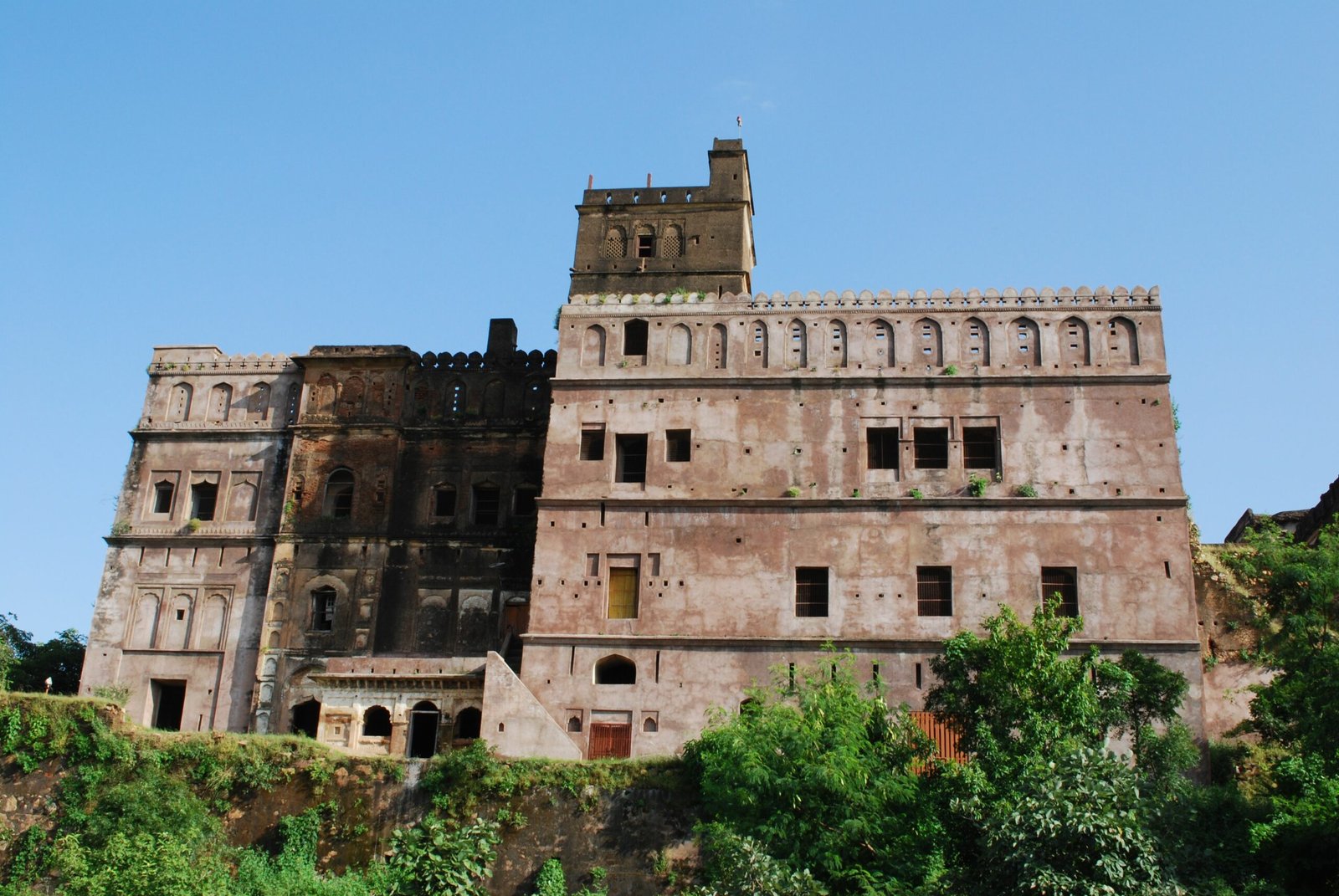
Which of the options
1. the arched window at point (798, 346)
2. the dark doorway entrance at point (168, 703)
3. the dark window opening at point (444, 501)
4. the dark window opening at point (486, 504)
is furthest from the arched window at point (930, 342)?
the dark doorway entrance at point (168, 703)

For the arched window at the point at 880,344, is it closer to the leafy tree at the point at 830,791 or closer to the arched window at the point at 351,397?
the leafy tree at the point at 830,791

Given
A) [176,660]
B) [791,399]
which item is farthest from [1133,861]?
[176,660]

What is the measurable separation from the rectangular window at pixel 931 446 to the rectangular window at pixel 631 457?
6.58 m

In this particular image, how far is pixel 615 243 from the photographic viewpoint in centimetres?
3997

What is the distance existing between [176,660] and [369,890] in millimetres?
13142

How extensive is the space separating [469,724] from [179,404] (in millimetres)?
13661

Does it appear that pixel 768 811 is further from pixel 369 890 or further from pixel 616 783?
pixel 369 890

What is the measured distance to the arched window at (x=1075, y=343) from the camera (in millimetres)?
34344

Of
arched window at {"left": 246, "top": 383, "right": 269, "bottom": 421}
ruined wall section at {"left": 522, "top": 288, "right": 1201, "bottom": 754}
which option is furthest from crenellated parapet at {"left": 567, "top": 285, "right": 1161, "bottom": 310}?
arched window at {"left": 246, "top": 383, "right": 269, "bottom": 421}

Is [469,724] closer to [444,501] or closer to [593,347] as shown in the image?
[444,501]

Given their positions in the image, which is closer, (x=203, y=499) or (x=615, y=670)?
(x=615, y=670)

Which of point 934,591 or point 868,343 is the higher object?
point 868,343

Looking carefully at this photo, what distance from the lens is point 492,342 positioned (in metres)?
40.2

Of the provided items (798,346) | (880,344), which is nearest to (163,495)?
(798,346)
